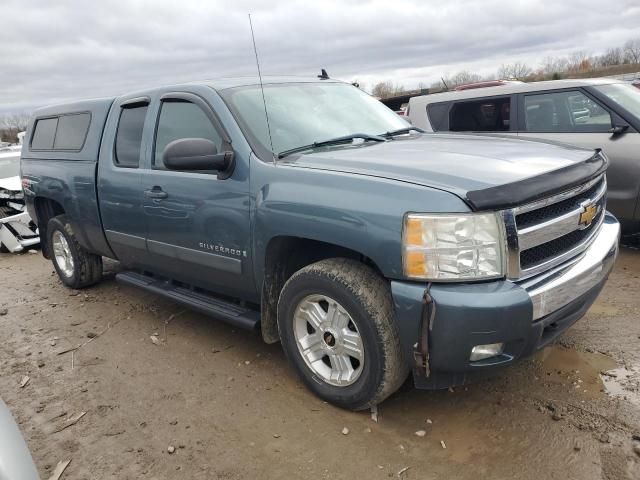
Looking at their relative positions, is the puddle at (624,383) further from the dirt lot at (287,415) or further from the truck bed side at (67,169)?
the truck bed side at (67,169)

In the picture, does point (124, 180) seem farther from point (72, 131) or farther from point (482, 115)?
point (482, 115)

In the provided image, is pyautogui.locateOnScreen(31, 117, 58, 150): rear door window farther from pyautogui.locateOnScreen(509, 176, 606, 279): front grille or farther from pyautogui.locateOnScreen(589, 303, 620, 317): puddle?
pyautogui.locateOnScreen(589, 303, 620, 317): puddle

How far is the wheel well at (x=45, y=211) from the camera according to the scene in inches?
222

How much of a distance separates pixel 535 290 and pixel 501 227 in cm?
34

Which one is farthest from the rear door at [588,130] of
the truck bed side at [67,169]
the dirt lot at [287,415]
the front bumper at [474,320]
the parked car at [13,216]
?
the parked car at [13,216]

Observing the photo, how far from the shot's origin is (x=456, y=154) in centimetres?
296

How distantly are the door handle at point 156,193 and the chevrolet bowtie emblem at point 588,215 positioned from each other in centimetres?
259

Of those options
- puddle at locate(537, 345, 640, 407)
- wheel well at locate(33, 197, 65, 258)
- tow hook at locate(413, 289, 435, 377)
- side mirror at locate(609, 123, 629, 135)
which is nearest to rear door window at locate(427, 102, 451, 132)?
side mirror at locate(609, 123, 629, 135)

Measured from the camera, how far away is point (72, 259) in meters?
5.50

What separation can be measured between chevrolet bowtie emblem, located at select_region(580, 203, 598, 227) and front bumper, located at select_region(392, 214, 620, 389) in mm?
326

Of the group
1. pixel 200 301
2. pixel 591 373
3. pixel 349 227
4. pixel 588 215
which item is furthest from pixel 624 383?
pixel 200 301

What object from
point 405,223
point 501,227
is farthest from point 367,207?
point 501,227

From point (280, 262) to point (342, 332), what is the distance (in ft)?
1.97

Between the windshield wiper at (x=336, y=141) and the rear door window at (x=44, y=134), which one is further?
the rear door window at (x=44, y=134)
